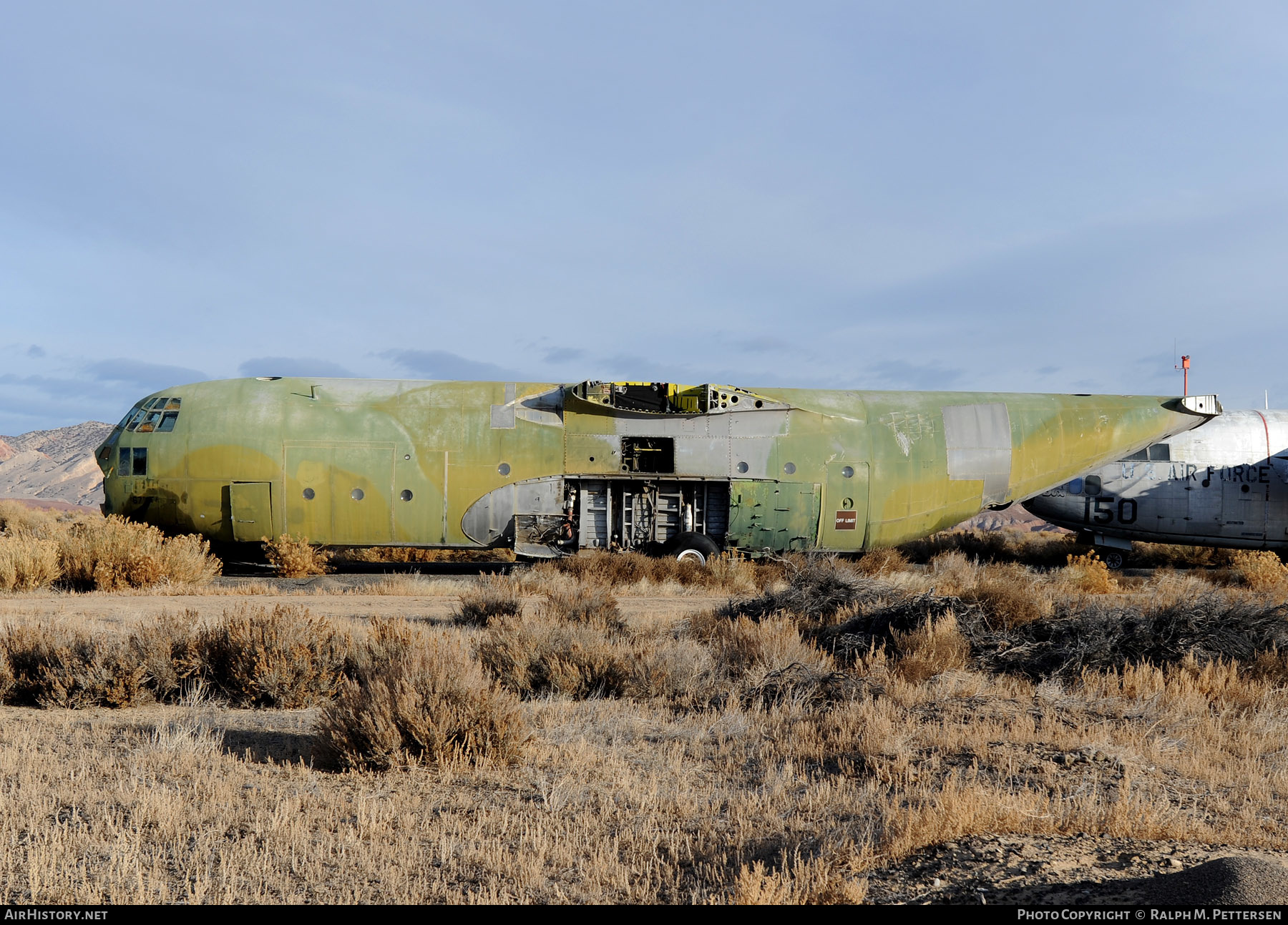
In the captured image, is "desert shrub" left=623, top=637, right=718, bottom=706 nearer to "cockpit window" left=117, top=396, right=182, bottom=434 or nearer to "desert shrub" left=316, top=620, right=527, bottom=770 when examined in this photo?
"desert shrub" left=316, top=620, right=527, bottom=770

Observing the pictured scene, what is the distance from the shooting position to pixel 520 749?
690 cm

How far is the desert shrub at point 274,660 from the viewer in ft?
29.1

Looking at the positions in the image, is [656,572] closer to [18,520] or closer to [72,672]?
[72,672]

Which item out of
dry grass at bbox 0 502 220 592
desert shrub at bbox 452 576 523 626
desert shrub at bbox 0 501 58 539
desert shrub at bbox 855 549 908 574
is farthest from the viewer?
desert shrub at bbox 0 501 58 539

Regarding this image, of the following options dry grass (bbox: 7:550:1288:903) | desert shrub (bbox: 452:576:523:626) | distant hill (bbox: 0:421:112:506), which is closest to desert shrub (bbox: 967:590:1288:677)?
dry grass (bbox: 7:550:1288:903)

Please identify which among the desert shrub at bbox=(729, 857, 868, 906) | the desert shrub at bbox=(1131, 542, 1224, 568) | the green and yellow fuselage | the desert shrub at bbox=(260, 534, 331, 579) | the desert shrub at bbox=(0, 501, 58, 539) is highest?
the green and yellow fuselage

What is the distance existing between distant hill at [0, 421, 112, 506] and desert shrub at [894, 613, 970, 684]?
164 metres

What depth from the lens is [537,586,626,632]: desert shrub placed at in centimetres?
1257

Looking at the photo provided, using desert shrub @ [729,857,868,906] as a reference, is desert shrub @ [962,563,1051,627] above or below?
above

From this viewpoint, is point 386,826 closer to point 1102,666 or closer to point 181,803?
point 181,803

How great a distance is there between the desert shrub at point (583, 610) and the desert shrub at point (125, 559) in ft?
28.9

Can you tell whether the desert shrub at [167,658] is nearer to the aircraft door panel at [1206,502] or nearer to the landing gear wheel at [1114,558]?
the landing gear wheel at [1114,558]

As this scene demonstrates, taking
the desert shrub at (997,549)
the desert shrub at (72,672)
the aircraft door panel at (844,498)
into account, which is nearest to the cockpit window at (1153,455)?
the desert shrub at (997,549)

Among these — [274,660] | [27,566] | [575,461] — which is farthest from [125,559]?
[274,660]
